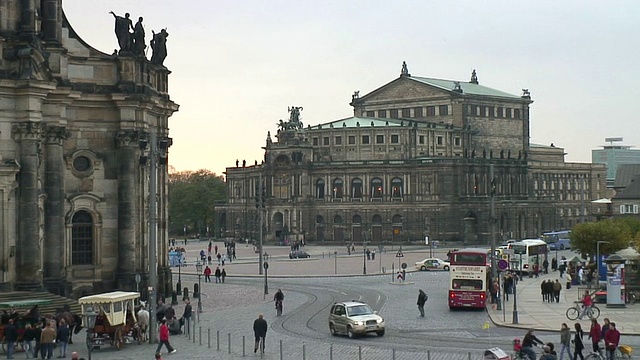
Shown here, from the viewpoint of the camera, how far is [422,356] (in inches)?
1449

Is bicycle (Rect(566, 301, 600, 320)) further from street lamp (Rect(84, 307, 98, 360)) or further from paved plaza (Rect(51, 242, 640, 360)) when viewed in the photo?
Answer: street lamp (Rect(84, 307, 98, 360))

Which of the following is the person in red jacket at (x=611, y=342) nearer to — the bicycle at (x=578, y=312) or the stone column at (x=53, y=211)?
the bicycle at (x=578, y=312)

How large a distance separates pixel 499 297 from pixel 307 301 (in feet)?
40.5

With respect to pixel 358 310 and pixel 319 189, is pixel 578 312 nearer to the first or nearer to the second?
pixel 358 310

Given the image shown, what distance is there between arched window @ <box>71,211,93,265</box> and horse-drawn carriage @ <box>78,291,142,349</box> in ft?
47.3

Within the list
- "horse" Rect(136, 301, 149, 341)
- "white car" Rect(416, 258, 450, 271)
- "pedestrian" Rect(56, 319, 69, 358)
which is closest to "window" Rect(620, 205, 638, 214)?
"white car" Rect(416, 258, 450, 271)

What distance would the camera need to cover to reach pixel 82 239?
5600cm

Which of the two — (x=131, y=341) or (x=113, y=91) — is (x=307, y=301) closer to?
(x=113, y=91)

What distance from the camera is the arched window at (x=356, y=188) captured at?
156 meters

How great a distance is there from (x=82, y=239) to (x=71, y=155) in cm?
457

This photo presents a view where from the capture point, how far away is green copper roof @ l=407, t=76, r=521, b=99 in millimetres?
175762

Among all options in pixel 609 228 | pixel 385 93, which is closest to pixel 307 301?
pixel 609 228

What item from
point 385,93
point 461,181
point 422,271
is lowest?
point 422,271

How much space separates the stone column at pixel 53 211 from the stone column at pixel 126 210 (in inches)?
191
